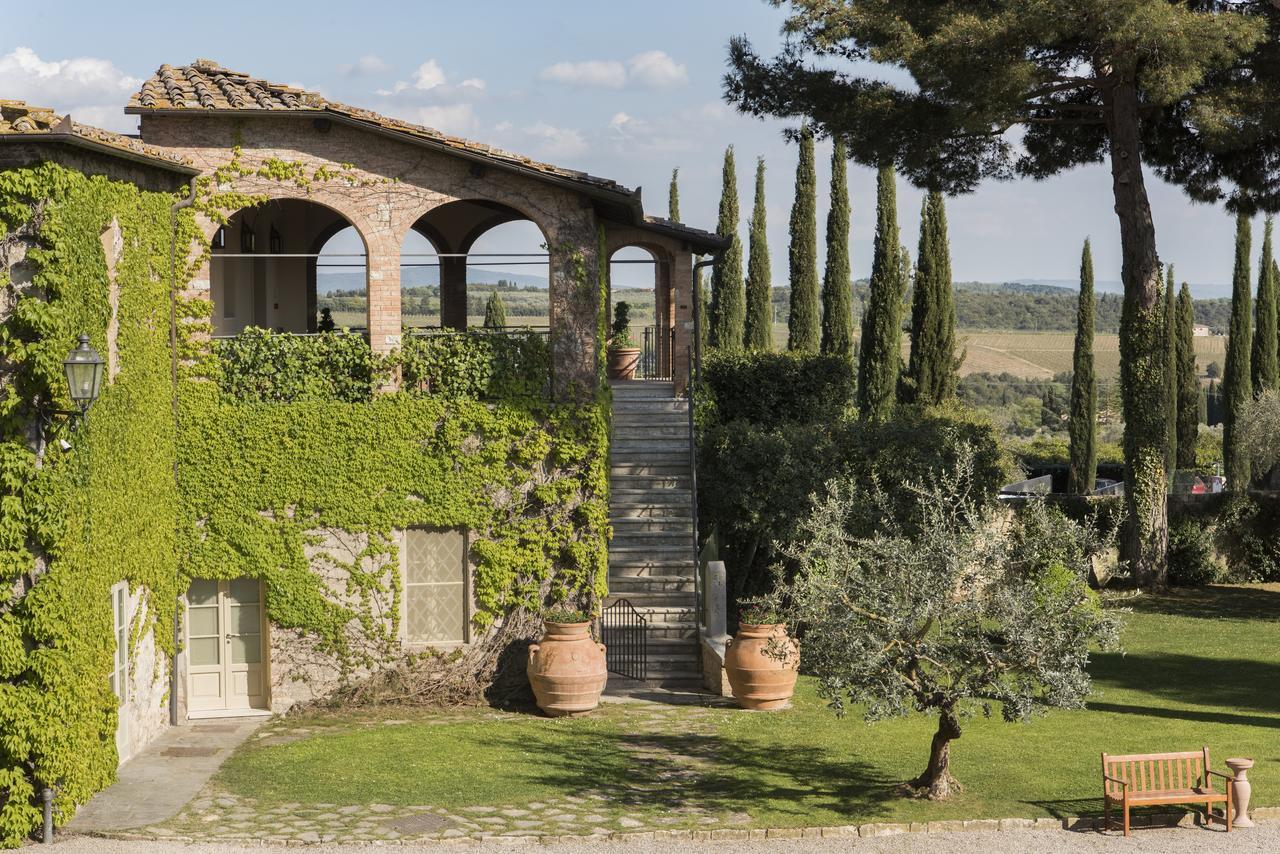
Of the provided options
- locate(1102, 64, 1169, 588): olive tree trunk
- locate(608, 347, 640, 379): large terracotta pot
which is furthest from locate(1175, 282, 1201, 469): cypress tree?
locate(608, 347, 640, 379): large terracotta pot

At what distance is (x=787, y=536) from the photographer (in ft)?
67.8

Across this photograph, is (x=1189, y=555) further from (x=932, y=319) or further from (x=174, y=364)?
(x=174, y=364)

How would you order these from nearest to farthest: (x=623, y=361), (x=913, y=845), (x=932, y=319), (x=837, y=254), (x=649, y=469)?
(x=913, y=845)
(x=649, y=469)
(x=623, y=361)
(x=932, y=319)
(x=837, y=254)

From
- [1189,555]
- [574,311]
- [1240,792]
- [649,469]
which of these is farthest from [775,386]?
[1240,792]

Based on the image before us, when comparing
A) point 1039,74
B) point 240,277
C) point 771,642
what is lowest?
point 771,642

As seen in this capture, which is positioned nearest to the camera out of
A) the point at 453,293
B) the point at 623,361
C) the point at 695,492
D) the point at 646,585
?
the point at 646,585

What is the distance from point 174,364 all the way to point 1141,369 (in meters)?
16.9

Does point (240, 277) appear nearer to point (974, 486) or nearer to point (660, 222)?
point (660, 222)

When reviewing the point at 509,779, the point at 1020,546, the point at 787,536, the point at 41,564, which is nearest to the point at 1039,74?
the point at 787,536

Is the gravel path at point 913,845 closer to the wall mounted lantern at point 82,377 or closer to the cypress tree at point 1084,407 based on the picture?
the wall mounted lantern at point 82,377

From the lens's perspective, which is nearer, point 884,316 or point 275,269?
point 275,269

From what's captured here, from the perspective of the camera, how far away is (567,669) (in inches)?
638

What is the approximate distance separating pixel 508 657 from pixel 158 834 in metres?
5.81

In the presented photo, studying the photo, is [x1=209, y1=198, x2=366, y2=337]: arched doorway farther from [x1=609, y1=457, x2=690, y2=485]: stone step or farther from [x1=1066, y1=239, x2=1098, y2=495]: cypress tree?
[x1=1066, y1=239, x2=1098, y2=495]: cypress tree
